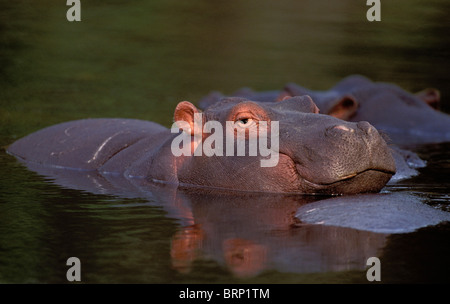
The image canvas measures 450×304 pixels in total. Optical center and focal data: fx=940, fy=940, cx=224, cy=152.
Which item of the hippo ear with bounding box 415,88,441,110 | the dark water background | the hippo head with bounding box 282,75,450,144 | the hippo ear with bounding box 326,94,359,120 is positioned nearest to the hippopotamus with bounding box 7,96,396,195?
the dark water background

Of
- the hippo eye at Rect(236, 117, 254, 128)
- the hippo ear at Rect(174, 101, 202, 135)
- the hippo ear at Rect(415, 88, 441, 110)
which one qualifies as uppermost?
the hippo ear at Rect(415, 88, 441, 110)

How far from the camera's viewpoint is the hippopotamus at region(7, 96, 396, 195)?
706 centimetres

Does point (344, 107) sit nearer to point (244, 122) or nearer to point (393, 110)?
point (393, 110)

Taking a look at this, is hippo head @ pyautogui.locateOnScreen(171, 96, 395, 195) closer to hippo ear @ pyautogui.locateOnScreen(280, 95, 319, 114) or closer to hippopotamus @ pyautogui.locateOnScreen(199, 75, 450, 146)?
hippo ear @ pyautogui.locateOnScreen(280, 95, 319, 114)

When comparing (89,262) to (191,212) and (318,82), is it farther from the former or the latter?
(318,82)

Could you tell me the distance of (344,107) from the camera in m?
12.9

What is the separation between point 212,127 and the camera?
7.73 m

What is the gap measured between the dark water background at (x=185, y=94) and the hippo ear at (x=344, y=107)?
53.0 inches

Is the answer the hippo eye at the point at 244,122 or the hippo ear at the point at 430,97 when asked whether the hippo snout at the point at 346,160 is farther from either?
the hippo ear at the point at 430,97

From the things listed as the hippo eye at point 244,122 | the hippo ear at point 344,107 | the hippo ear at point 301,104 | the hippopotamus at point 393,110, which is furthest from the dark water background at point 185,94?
the hippo ear at point 344,107

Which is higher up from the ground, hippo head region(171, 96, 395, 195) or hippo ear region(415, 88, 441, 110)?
hippo ear region(415, 88, 441, 110)

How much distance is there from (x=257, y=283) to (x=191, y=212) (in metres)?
2.04

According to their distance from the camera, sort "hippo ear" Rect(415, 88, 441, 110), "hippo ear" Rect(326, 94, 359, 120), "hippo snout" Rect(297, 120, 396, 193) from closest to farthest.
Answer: "hippo snout" Rect(297, 120, 396, 193) → "hippo ear" Rect(326, 94, 359, 120) → "hippo ear" Rect(415, 88, 441, 110)
